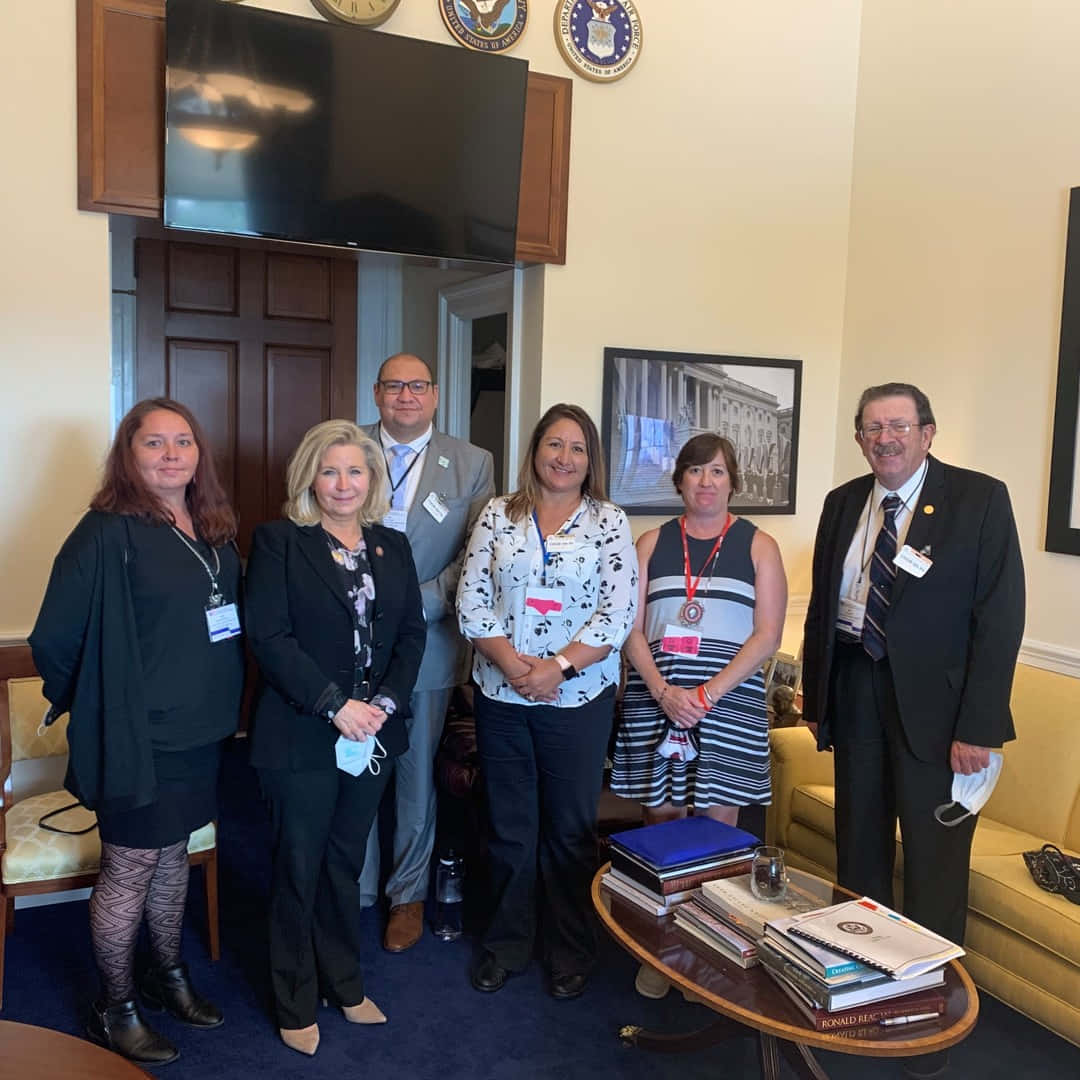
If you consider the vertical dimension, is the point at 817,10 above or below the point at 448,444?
above

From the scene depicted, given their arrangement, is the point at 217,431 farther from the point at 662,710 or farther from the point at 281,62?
the point at 662,710

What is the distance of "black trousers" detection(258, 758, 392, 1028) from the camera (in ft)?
7.41

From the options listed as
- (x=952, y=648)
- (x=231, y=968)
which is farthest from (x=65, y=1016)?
(x=952, y=648)

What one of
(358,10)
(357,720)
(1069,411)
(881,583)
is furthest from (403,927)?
(358,10)

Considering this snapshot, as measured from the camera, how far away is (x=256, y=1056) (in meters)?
2.33

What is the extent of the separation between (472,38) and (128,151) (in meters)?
1.26

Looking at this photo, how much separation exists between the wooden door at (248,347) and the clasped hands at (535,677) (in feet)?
7.83

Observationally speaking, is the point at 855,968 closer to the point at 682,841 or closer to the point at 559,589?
the point at 682,841

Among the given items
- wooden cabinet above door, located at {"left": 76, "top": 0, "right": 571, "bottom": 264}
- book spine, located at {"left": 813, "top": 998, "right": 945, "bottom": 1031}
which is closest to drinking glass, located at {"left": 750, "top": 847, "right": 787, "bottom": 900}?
book spine, located at {"left": 813, "top": 998, "right": 945, "bottom": 1031}

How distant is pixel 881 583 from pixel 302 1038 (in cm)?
174

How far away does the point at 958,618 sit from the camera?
2320 mm

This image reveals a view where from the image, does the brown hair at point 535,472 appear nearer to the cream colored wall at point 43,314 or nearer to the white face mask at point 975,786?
the white face mask at point 975,786

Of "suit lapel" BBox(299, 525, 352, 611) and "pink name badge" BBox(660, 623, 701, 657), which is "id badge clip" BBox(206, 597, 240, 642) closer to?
"suit lapel" BBox(299, 525, 352, 611)

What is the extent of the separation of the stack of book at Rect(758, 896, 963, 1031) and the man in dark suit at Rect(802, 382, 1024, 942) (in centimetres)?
55
